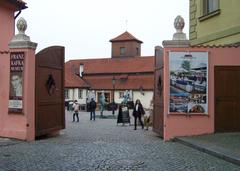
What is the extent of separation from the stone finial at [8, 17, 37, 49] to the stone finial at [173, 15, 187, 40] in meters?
4.91

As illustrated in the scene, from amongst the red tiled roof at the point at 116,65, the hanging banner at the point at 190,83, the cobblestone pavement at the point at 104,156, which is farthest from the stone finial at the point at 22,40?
the red tiled roof at the point at 116,65

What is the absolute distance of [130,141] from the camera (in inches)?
647

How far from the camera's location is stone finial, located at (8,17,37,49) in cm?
1634

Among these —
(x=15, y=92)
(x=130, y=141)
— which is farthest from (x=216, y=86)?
(x=15, y=92)

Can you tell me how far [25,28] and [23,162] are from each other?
679 centimetres

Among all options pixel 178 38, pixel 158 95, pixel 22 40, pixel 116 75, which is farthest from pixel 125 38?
pixel 22 40

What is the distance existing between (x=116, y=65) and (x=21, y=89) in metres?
68.5

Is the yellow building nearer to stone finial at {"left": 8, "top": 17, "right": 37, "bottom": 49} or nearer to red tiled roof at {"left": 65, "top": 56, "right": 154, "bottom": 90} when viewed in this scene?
stone finial at {"left": 8, "top": 17, "right": 37, "bottom": 49}

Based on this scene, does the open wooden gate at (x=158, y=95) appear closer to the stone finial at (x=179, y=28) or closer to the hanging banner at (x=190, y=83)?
the hanging banner at (x=190, y=83)

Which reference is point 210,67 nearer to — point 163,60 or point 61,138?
point 163,60

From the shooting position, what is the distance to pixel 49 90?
58.1 ft

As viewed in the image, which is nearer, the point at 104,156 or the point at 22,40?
the point at 104,156

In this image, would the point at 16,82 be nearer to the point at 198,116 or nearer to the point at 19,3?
the point at 198,116

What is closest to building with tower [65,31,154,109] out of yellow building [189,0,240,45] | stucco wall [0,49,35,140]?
yellow building [189,0,240,45]
